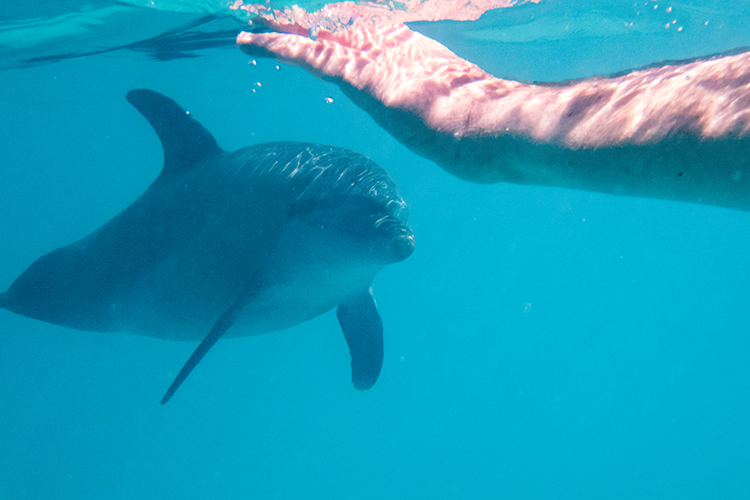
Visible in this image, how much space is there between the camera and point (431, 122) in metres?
2.00

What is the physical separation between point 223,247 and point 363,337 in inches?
100

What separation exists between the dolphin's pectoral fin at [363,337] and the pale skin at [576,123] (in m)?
4.10

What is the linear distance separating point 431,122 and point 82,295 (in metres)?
5.75

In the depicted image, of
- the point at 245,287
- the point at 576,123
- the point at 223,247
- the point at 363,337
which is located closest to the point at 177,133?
the point at 223,247

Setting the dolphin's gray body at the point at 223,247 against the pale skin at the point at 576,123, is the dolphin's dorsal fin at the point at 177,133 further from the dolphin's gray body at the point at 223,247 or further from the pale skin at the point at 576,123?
the pale skin at the point at 576,123

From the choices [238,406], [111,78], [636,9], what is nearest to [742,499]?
[238,406]

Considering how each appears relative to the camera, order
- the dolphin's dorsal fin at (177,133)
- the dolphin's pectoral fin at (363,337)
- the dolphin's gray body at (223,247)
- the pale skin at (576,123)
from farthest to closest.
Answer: the dolphin's pectoral fin at (363,337) → the dolphin's dorsal fin at (177,133) → the dolphin's gray body at (223,247) → the pale skin at (576,123)

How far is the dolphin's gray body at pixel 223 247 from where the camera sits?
4801 mm

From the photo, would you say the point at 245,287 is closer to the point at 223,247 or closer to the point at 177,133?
the point at 223,247

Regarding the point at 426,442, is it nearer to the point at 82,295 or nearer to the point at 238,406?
the point at 238,406

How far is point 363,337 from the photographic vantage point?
6.48 m

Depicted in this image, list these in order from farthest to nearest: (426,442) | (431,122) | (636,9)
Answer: (426,442) → (636,9) → (431,122)

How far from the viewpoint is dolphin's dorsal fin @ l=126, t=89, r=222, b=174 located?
571cm

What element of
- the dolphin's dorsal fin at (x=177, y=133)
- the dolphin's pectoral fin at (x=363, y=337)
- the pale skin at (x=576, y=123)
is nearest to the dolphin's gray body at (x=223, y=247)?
the dolphin's dorsal fin at (x=177, y=133)
